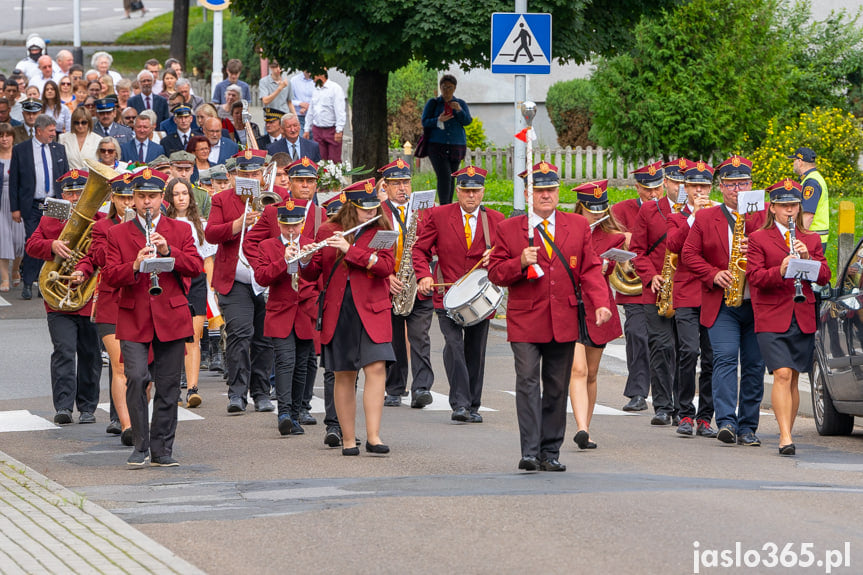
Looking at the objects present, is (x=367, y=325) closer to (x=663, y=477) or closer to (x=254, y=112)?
(x=663, y=477)

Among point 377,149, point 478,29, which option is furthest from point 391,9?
point 377,149

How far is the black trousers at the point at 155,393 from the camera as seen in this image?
432 inches

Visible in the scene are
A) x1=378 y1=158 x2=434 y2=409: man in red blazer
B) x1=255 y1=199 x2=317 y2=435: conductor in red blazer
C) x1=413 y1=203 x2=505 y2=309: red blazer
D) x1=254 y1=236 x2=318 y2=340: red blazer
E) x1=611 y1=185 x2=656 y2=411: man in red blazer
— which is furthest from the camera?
x1=378 y1=158 x2=434 y2=409: man in red blazer

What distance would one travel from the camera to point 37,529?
28.2ft

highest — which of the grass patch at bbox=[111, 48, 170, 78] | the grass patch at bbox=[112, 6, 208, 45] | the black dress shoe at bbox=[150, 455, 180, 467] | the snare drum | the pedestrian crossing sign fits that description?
the grass patch at bbox=[112, 6, 208, 45]

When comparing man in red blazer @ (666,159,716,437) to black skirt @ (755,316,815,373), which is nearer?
Result: black skirt @ (755,316,815,373)

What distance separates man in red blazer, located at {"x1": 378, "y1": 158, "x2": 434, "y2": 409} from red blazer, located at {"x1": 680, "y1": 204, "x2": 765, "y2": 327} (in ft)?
8.92

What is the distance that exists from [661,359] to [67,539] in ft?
21.6

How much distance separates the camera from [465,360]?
13.5 m

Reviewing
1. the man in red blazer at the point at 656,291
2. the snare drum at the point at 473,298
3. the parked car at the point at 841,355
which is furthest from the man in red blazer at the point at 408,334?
the parked car at the point at 841,355

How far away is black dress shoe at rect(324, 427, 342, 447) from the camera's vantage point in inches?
462

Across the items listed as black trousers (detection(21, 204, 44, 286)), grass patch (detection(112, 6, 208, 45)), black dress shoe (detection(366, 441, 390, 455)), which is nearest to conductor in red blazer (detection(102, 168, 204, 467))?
black dress shoe (detection(366, 441, 390, 455))

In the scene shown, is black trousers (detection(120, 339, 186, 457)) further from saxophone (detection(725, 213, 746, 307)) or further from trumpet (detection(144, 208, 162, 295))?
saxophone (detection(725, 213, 746, 307))

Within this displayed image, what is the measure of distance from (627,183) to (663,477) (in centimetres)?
2713
